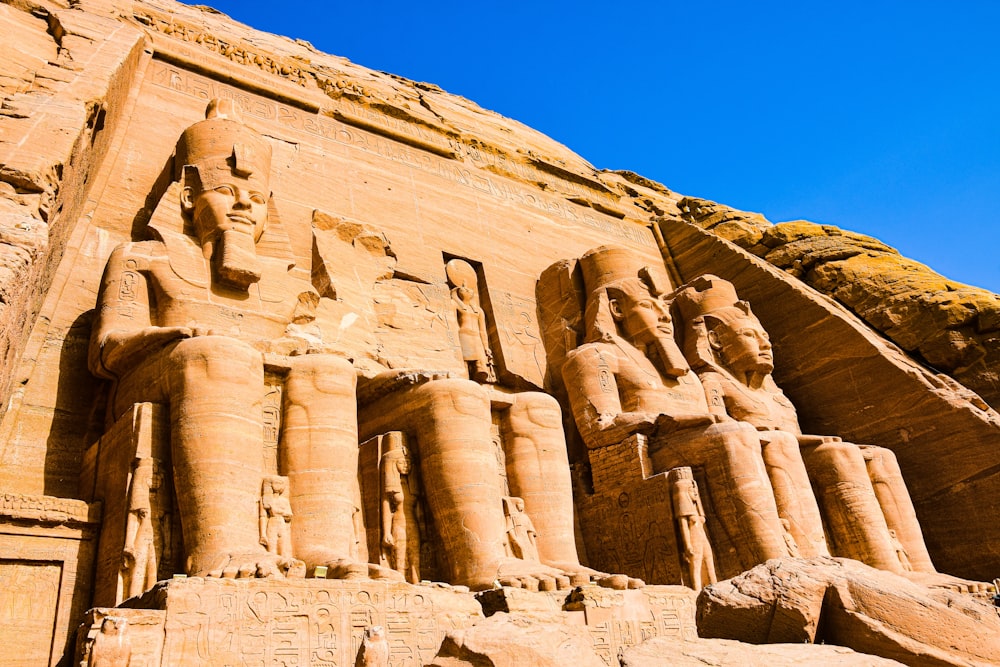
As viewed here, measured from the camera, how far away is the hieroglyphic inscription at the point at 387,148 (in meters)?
7.44

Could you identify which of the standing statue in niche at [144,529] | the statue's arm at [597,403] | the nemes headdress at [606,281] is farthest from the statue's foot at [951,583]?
the standing statue in niche at [144,529]

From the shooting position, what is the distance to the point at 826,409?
8.23 meters

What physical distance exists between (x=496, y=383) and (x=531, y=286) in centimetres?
147

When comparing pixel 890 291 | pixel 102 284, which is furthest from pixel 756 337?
pixel 102 284

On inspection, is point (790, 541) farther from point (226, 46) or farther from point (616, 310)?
point (226, 46)

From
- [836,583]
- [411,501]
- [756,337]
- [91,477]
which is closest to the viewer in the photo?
[836,583]

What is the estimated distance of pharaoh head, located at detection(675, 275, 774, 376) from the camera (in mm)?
7566

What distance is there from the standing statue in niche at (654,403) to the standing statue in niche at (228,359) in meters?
2.17

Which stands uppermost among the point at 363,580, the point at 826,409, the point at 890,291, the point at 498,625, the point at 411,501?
the point at 890,291

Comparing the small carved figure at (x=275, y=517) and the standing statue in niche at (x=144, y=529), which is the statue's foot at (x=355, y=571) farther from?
the standing statue in niche at (x=144, y=529)

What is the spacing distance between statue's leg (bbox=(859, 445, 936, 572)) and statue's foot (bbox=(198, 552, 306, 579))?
4872mm

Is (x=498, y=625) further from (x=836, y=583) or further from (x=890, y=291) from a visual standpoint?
(x=890, y=291)

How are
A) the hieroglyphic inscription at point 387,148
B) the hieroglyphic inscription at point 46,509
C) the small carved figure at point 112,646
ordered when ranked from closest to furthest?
1. the small carved figure at point 112,646
2. the hieroglyphic inscription at point 46,509
3. the hieroglyphic inscription at point 387,148

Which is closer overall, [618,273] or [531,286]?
[618,273]
